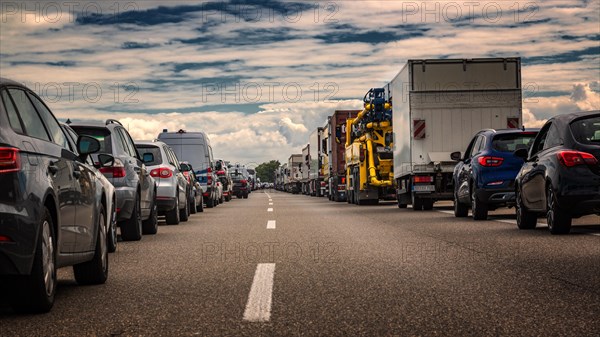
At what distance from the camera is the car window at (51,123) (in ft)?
21.3

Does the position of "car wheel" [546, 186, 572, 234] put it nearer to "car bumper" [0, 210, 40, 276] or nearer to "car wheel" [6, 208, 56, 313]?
"car wheel" [6, 208, 56, 313]

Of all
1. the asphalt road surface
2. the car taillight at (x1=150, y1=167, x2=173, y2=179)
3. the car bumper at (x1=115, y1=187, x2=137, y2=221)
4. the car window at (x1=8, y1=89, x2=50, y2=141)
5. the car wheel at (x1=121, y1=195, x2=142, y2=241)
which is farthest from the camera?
the car taillight at (x1=150, y1=167, x2=173, y2=179)

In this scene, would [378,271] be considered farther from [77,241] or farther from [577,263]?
[77,241]

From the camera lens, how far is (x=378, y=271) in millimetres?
8023

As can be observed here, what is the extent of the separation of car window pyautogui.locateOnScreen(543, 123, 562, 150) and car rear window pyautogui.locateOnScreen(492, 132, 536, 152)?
3219 mm

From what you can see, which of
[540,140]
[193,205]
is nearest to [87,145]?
[540,140]

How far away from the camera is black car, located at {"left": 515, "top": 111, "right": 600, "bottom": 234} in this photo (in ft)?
36.9

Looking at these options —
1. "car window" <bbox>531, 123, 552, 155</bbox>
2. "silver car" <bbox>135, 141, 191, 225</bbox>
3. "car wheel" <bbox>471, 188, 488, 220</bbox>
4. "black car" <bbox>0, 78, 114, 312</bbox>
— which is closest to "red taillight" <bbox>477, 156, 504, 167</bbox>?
"car wheel" <bbox>471, 188, 488, 220</bbox>

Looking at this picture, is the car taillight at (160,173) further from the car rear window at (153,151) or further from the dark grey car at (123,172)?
the dark grey car at (123,172)

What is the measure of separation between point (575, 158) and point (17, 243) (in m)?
8.14

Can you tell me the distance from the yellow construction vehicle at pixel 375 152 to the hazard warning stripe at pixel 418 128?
6.18 metres

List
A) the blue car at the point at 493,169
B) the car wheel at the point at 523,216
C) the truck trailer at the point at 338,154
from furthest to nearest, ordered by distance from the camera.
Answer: the truck trailer at the point at 338,154 → the blue car at the point at 493,169 → the car wheel at the point at 523,216

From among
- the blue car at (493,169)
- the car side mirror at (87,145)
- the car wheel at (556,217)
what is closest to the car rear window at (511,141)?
the blue car at (493,169)

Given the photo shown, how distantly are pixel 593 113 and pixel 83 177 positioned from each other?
753cm
